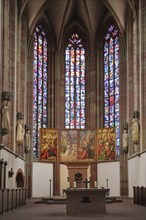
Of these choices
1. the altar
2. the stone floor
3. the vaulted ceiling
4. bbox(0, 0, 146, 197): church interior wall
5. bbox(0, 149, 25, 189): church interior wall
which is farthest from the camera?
the vaulted ceiling

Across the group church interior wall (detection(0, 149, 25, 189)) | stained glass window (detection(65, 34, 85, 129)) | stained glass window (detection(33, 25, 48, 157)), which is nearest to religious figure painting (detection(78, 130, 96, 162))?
stained glass window (detection(33, 25, 48, 157))

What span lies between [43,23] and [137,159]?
53.7 feet

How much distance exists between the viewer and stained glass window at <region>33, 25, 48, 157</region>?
132 ft

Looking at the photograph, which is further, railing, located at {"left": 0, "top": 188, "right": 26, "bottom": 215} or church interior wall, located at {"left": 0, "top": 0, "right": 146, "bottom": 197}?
church interior wall, located at {"left": 0, "top": 0, "right": 146, "bottom": 197}

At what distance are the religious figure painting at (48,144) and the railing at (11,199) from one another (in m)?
11.2

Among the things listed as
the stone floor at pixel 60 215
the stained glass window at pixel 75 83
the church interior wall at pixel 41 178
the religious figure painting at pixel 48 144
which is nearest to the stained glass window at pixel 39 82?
the church interior wall at pixel 41 178

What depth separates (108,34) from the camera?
42.0 metres

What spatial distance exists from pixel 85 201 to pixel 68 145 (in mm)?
18584

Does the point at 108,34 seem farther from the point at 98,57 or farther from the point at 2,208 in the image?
the point at 2,208

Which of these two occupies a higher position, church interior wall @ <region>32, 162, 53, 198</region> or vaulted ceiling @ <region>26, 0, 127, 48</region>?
vaulted ceiling @ <region>26, 0, 127, 48</region>

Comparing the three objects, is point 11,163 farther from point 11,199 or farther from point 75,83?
point 75,83

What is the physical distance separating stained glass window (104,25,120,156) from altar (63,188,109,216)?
21464 millimetres

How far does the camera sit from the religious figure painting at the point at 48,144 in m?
36.9

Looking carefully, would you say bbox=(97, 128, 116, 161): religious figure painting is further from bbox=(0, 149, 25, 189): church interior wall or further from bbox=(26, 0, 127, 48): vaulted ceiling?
bbox=(26, 0, 127, 48): vaulted ceiling
